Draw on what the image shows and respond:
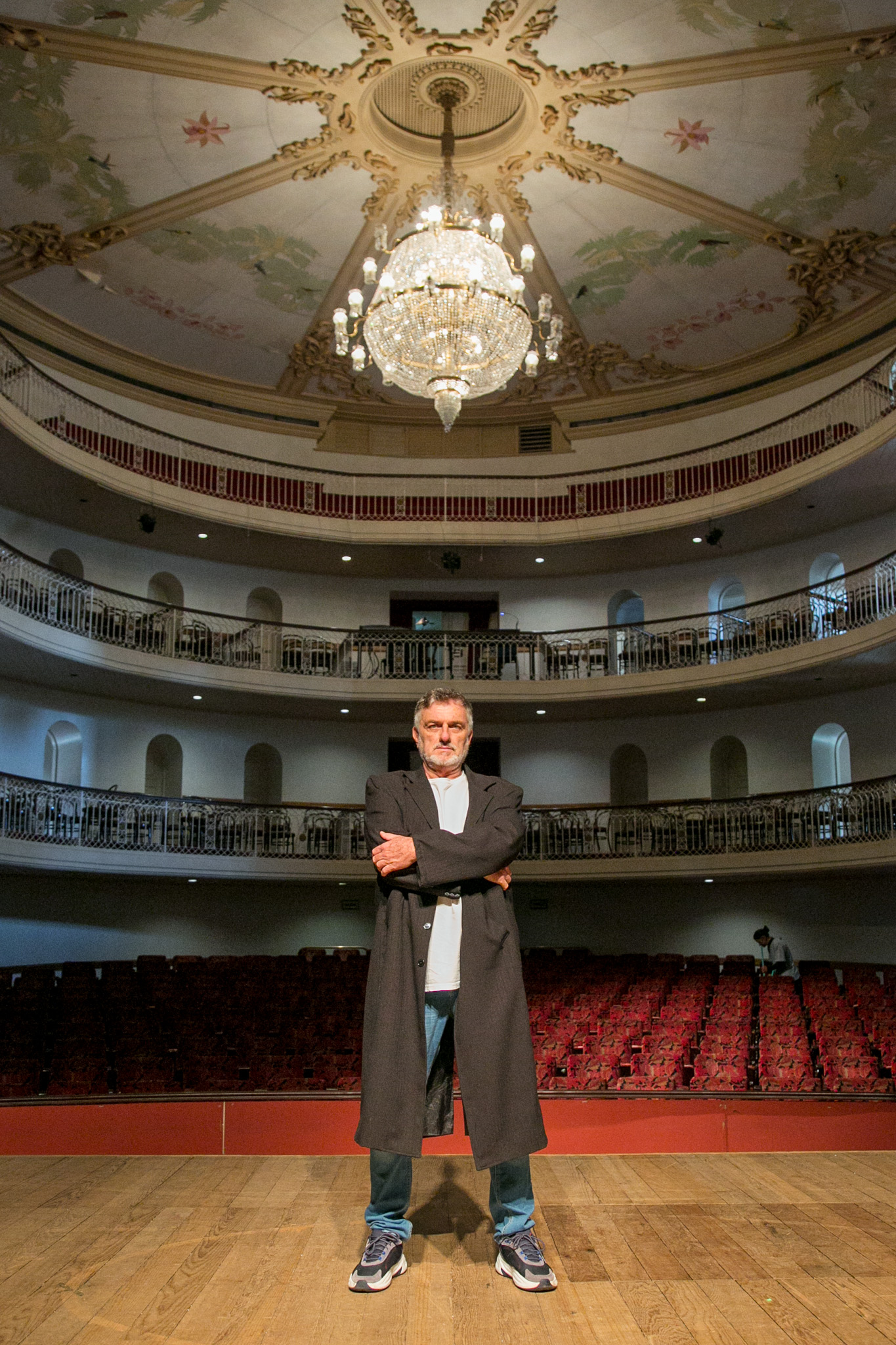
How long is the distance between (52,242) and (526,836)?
10.4 meters

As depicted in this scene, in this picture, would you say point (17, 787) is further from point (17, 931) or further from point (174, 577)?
point (174, 577)

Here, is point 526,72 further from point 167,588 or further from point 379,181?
point 167,588

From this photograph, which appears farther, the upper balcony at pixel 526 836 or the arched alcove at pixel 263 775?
the arched alcove at pixel 263 775

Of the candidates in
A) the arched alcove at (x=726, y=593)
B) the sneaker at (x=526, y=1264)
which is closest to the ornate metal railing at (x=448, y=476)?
the arched alcove at (x=726, y=593)

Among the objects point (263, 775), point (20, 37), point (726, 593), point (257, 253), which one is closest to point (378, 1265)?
point (20, 37)

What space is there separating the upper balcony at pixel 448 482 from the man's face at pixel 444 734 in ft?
40.5

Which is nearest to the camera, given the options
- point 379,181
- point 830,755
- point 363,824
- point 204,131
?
point 204,131

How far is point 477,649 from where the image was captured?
17969 millimetres

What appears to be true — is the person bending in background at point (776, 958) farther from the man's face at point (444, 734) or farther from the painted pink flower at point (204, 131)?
the painted pink flower at point (204, 131)

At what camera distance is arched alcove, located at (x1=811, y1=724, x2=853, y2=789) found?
56.4 ft

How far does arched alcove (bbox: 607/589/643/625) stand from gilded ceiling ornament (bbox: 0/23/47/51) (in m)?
12.2

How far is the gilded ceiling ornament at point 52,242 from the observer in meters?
14.3

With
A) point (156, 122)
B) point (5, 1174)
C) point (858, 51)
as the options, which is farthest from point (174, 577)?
point (5, 1174)

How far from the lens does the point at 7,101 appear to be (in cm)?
1197
